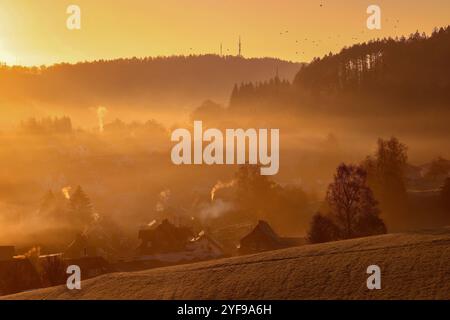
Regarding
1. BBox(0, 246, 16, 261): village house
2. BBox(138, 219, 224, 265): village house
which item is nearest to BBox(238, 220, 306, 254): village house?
BBox(138, 219, 224, 265): village house

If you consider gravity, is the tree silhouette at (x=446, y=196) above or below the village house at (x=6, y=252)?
above

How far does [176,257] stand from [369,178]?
33.6 meters

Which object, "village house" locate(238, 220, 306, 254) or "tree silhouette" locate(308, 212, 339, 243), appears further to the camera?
"village house" locate(238, 220, 306, 254)

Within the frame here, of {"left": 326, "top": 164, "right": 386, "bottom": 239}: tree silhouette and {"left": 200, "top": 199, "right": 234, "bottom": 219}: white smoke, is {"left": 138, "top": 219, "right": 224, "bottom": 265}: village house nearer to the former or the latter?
{"left": 326, "top": 164, "right": 386, "bottom": 239}: tree silhouette

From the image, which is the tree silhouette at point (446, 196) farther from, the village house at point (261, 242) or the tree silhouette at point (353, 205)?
the village house at point (261, 242)

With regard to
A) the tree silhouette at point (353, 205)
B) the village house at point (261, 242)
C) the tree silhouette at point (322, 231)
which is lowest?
the village house at point (261, 242)

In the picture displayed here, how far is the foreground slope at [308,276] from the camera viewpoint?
52281mm

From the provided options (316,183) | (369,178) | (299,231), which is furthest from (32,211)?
(369,178)

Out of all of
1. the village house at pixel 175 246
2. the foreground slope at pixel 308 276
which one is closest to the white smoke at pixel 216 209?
the village house at pixel 175 246

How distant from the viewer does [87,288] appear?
63.1 metres

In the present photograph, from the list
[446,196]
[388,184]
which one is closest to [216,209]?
[388,184]

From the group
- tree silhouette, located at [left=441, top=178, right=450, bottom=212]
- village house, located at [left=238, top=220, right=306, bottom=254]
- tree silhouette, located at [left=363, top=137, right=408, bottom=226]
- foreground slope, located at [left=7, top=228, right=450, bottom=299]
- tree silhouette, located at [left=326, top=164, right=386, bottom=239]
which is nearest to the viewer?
foreground slope, located at [left=7, top=228, right=450, bottom=299]

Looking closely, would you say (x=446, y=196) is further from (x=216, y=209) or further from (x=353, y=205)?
(x=216, y=209)

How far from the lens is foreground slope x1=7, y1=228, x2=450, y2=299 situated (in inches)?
2058
